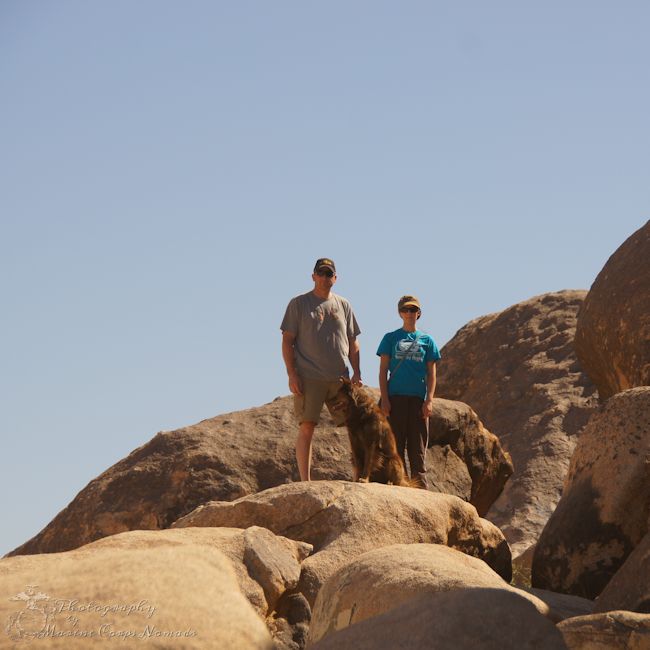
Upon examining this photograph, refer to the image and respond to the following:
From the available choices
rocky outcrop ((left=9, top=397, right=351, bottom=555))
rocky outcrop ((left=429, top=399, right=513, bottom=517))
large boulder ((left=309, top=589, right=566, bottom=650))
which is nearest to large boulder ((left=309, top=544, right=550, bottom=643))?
large boulder ((left=309, top=589, right=566, bottom=650))

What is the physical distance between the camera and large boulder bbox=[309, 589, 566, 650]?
4297 mm

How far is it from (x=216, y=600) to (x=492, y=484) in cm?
775

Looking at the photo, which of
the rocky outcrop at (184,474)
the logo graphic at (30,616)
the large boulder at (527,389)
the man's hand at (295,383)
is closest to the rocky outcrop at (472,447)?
the rocky outcrop at (184,474)

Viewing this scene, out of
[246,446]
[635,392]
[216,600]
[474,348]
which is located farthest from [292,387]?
[474,348]

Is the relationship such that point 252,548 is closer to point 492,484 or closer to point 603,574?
point 603,574

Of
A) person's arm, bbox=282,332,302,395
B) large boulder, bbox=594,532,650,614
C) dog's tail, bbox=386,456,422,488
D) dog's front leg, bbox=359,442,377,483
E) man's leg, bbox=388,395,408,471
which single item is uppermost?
person's arm, bbox=282,332,302,395

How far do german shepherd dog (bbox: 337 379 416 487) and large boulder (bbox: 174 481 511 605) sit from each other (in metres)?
1.54

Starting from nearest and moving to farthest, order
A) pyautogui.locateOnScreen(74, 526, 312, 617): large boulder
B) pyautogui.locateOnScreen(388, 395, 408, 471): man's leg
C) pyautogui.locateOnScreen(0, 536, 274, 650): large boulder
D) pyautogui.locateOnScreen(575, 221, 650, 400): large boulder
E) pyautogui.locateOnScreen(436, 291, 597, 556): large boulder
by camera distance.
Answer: pyautogui.locateOnScreen(0, 536, 274, 650): large boulder → pyautogui.locateOnScreen(74, 526, 312, 617): large boulder → pyautogui.locateOnScreen(575, 221, 650, 400): large boulder → pyautogui.locateOnScreen(388, 395, 408, 471): man's leg → pyautogui.locateOnScreen(436, 291, 597, 556): large boulder

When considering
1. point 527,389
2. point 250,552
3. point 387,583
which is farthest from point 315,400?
point 527,389

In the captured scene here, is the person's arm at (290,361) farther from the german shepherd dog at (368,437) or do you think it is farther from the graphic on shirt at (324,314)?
the german shepherd dog at (368,437)

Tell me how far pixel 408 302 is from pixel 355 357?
684mm

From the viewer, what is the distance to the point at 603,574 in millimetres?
6734

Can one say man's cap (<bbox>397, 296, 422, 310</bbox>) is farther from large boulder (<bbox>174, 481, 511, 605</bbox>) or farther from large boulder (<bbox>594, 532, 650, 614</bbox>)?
large boulder (<bbox>594, 532, 650, 614</bbox>)

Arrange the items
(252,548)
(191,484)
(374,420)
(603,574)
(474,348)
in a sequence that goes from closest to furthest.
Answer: (252,548), (603,574), (374,420), (191,484), (474,348)
